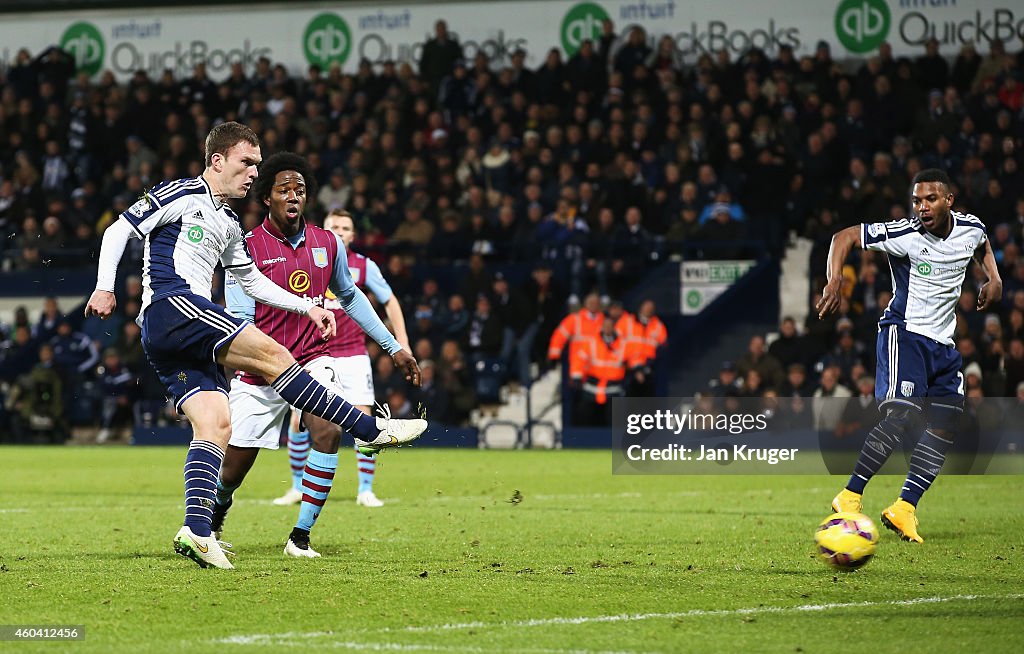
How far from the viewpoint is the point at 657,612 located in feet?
21.5

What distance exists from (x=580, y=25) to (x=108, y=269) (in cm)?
2131

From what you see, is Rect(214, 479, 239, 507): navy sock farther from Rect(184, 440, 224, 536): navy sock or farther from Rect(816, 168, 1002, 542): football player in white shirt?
Rect(816, 168, 1002, 542): football player in white shirt

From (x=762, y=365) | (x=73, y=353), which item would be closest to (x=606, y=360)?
(x=762, y=365)

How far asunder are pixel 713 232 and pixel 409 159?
615 cm

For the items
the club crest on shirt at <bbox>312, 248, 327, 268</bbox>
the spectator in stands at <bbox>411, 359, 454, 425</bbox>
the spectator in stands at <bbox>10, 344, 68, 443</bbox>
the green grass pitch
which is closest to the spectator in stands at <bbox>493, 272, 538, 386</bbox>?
the spectator in stands at <bbox>411, 359, 454, 425</bbox>

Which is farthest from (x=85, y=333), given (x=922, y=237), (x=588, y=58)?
(x=922, y=237)

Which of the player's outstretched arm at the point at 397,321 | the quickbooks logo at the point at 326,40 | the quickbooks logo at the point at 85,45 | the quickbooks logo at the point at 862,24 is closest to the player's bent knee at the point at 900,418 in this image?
the player's outstretched arm at the point at 397,321

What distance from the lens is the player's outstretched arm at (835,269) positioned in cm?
944

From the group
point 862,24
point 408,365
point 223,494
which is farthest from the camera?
point 862,24

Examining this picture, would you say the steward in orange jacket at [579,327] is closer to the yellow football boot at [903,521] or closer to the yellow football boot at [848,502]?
the yellow football boot at [848,502]

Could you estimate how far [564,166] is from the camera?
2372 centimetres

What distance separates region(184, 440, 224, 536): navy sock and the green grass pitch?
279 millimetres

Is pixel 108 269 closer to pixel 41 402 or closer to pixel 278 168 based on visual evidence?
pixel 278 168

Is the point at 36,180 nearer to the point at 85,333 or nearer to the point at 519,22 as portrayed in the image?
the point at 85,333
